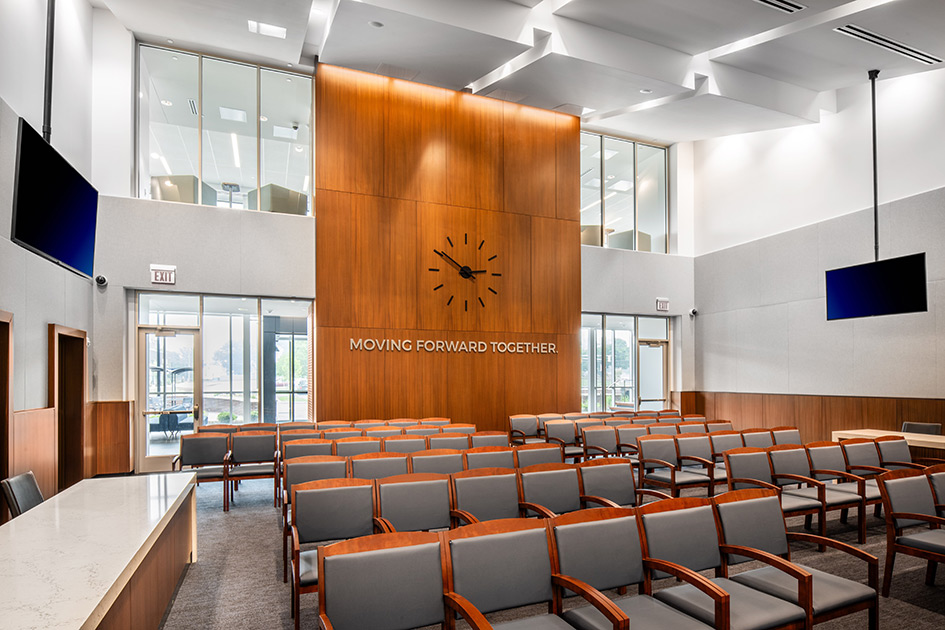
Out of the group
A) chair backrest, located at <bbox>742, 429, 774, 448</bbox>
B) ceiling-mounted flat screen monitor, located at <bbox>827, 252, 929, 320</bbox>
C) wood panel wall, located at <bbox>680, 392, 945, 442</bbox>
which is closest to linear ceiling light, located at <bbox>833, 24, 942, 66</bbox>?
ceiling-mounted flat screen monitor, located at <bbox>827, 252, 929, 320</bbox>

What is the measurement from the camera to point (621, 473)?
14.8 feet

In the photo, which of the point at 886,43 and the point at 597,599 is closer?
the point at 597,599

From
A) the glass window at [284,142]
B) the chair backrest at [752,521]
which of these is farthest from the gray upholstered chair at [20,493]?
the glass window at [284,142]

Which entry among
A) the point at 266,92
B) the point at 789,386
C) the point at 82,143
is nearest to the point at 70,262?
the point at 82,143

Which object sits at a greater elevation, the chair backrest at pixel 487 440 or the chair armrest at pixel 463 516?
the chair backrest at pixel 487 440

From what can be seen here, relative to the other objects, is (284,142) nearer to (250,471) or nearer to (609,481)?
(250,471)

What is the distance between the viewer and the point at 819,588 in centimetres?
288

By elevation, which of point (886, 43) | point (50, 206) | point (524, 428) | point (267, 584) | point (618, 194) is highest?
point (886, 43)

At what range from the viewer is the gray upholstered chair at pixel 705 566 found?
257cm

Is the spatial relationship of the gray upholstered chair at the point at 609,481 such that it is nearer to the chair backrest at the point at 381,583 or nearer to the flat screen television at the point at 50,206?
the chair backrest at the point at 381,583

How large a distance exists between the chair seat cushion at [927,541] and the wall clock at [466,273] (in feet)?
23.7

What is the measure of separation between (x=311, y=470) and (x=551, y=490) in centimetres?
185

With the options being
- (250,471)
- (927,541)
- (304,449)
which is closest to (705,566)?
(927,541)

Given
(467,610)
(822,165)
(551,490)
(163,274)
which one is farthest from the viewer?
(822,165)
